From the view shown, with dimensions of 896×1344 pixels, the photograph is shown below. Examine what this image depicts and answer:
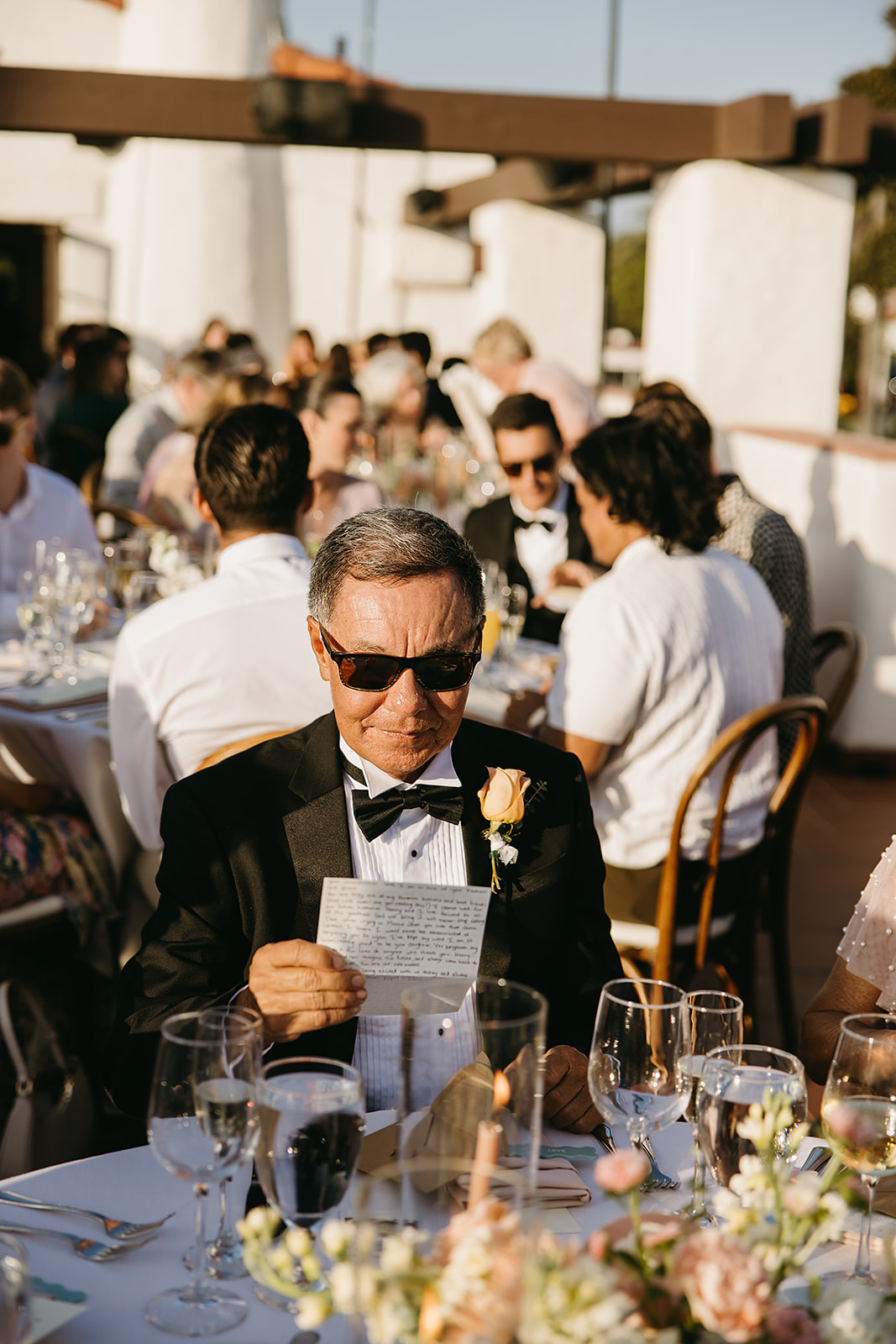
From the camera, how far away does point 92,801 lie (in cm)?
364

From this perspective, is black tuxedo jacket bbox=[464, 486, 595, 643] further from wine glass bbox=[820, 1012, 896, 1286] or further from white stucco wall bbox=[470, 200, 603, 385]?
white stucco wall bbox=[470, 200, 603, 385]

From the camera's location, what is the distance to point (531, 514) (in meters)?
5.93

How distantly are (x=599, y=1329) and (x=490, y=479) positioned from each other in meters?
7.27

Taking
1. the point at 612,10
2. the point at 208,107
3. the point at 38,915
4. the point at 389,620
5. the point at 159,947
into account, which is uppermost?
the point at 612,10

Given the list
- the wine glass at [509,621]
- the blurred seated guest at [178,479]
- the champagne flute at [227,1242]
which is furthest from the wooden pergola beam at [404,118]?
the champagne flute at [227,1242]

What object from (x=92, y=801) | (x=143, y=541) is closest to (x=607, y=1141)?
(x=92, y=801)

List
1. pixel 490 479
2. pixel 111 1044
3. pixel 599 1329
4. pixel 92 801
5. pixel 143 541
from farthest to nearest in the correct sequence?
pixel 490 479
pixel 143 541
pixel 92 801
pixel 111 1044
pixel 599 1329

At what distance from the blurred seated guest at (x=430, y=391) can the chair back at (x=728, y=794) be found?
6767 mm

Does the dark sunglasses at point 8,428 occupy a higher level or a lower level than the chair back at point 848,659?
higher

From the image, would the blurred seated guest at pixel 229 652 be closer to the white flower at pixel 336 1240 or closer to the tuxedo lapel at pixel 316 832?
the tuxedo lapel at pixel 316 832

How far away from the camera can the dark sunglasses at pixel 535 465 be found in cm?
565

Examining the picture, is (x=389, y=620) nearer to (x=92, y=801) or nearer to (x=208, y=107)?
→ (x=92, y=801)

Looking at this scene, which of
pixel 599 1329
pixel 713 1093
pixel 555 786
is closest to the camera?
pixel 599 1329

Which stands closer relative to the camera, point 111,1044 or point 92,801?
point 111,1044
